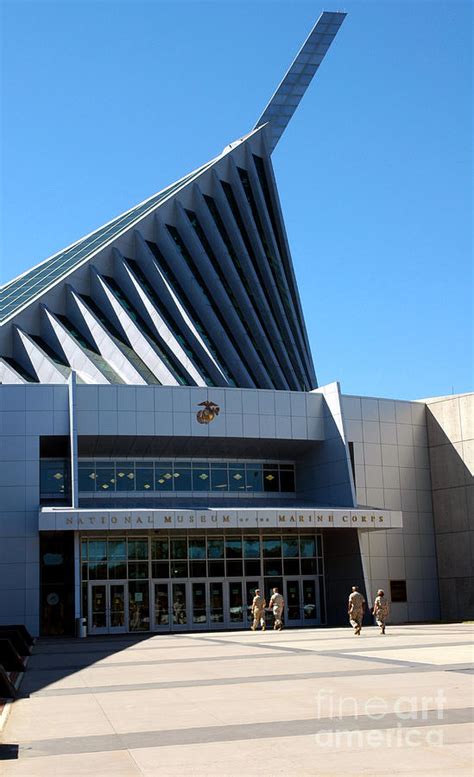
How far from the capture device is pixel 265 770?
856 cm

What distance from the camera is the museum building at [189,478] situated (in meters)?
40.5

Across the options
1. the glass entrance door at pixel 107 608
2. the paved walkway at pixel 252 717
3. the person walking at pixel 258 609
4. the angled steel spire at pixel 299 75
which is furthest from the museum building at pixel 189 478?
the angled steel spire at pixel 299 75

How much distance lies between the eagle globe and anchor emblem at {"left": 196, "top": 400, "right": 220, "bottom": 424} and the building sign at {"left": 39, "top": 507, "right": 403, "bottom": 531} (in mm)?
4515

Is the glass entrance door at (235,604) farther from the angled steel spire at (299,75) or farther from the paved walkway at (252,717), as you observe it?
the angled steel spire at (299,75)

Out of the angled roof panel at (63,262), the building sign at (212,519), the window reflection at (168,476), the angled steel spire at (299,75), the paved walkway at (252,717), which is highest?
the angled steel spire at (299,75)

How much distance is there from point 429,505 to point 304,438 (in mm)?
7779

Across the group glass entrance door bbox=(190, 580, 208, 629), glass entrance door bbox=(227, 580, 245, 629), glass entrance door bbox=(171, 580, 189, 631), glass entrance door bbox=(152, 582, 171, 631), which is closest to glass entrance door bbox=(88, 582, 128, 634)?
glass entrance door bbox=(152, 582, 171, 631)

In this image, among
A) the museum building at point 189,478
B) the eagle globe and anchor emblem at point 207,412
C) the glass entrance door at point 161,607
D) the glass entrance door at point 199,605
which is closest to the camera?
the museum building at point 189,478

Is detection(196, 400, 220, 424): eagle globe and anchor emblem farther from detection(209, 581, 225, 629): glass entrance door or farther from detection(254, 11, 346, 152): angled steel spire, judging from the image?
detection(254, 11, 346, 152): angled steel spire

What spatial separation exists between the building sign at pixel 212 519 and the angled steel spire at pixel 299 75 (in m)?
46.3

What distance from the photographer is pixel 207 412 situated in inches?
1674

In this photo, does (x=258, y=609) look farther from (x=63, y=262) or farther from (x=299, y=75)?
(x=299, y=75)

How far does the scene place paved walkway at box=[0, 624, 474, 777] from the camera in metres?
8.87

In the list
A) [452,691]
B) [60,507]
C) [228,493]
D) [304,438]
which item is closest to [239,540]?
[228,493]
